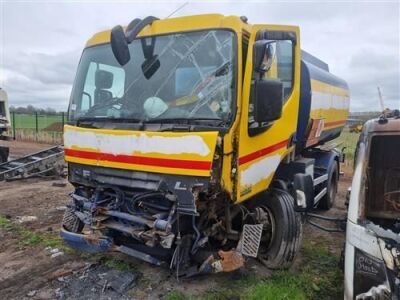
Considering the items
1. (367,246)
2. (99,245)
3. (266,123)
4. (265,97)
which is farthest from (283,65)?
(99,245)

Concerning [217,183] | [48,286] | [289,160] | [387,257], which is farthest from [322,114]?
[48,286]

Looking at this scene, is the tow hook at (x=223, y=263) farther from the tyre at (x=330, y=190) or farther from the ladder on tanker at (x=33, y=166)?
the ladder on tanker at (x=33, y=166)

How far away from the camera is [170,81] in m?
4.35

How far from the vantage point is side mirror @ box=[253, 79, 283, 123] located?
13.1ft

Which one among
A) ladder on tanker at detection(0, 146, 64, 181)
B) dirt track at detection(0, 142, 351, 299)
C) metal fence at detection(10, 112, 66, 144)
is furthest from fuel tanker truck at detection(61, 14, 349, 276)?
metal fence at detection(10, 112, 66, 144)

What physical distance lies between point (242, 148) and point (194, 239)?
3.60ft

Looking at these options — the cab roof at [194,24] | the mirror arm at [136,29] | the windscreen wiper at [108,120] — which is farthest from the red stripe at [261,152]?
the mirror arm at [136,29]

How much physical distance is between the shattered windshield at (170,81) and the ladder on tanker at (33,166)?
6463 mm

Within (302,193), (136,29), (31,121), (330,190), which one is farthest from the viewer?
(31,121)

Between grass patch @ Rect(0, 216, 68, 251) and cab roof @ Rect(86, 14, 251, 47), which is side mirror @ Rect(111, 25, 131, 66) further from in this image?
grass patch @ Rect(0, 216, 68, 251)

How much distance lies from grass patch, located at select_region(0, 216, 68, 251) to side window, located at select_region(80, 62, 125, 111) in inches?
85.6

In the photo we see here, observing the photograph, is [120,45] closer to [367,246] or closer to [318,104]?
[367,246]

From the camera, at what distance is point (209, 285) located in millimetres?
4680

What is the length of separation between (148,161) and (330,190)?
525cm
